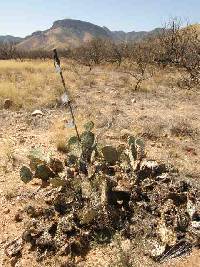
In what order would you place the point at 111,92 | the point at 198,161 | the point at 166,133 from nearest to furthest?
the point at 198,161
the point at 166,133
the point at 111,92

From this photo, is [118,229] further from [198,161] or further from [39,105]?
[39,105]

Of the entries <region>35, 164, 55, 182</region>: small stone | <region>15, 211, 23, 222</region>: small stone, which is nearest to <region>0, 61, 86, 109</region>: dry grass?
<region>35, 164, 55, 182</region>: small stone

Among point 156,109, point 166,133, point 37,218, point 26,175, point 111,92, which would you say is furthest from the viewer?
point 111,92

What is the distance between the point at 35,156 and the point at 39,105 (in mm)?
6296

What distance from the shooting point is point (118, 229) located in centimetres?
536

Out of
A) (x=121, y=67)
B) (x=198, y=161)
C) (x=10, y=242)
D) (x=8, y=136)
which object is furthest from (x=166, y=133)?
(x=121, y=67)

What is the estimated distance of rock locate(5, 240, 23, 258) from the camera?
5238 millimetres

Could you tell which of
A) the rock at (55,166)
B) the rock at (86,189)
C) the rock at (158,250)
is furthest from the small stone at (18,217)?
the rock at (158,250)

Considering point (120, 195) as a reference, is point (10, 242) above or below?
below

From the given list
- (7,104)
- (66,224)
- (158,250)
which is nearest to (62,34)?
(7,104)

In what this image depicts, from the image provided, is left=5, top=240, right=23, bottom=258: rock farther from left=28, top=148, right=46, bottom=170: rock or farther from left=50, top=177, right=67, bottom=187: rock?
left=28, top=148, right=46, bottom=170: rock

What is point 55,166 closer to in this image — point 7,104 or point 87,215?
point 87,215

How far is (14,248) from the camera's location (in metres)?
5.31

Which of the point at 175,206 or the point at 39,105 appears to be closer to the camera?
the point at 175,206
